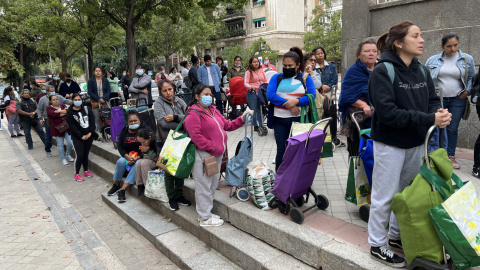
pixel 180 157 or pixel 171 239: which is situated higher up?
pixel 180 157

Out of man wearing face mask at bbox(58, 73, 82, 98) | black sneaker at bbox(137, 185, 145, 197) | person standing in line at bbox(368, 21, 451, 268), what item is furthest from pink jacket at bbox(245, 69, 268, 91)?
person standing in line at bbox(368, 21, 451, 268)

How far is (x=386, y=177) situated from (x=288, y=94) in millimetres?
2044

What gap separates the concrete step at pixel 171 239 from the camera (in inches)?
156

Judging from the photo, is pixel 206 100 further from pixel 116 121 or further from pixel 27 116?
pixel 27 116

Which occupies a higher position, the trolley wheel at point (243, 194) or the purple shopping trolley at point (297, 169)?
the purple shopping trolley at point (297, 169)

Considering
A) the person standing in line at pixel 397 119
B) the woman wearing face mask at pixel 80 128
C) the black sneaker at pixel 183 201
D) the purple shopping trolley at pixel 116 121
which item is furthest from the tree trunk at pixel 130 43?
the person standing in line at pixel 397 119

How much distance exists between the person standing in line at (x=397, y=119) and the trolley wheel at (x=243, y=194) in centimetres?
185

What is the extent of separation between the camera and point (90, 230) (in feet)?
17.6

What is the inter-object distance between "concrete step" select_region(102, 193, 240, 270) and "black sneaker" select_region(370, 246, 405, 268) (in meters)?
1.59

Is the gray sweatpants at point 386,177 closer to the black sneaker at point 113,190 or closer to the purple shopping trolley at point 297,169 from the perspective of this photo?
the purple shopping trolley at point 297,169

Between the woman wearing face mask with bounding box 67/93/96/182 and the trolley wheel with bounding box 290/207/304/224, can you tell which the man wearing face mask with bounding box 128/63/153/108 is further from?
the trolley wheel with bounding box 290/207/304/224

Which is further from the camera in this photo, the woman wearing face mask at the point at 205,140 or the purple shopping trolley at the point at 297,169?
the woman wearing face mask at the point at 205,140

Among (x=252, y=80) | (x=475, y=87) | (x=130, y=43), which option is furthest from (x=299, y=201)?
(x=130, y=43)

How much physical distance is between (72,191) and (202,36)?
27661mm
